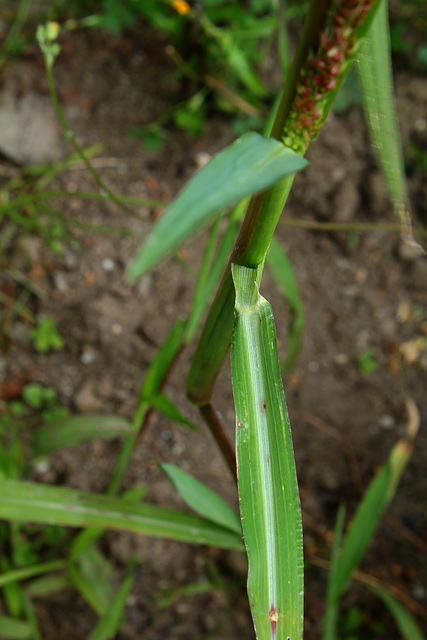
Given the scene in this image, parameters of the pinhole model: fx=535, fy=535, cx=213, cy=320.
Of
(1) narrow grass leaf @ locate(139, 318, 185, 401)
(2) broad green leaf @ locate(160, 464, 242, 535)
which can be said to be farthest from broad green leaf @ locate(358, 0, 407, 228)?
(1) narrow grass leaf @ locate(139, 318, 185, 401)

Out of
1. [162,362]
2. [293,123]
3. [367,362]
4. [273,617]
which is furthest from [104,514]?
[367,362]

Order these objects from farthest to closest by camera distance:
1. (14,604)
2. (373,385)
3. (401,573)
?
(373,385), (401,573), (14,604)

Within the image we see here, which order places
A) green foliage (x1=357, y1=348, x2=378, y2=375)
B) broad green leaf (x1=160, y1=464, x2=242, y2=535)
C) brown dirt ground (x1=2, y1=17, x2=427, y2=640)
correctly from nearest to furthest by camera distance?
1. broad green leaf (x1=160, y1=464, x2=242, y2=535)
2. brown dirt ground (x1=2, y1=17, x2=427, y2=640)
3. green foliage (x1=357, y1=348, x2=378, y2=375)

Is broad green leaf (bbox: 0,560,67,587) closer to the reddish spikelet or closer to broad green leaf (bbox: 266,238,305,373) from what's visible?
broad green leaf (bbox: 266,238,305,373)

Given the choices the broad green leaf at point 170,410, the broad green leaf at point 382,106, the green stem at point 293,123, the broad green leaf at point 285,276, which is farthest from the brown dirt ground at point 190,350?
the broad green leaf at point 382,106

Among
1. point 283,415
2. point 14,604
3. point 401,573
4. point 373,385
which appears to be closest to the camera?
point 283,415

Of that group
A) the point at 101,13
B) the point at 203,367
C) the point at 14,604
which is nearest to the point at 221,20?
the point at 101,13

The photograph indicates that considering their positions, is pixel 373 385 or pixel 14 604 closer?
pixel 14 604

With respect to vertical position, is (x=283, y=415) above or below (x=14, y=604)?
above

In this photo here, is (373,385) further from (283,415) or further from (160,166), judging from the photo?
(283,415)
